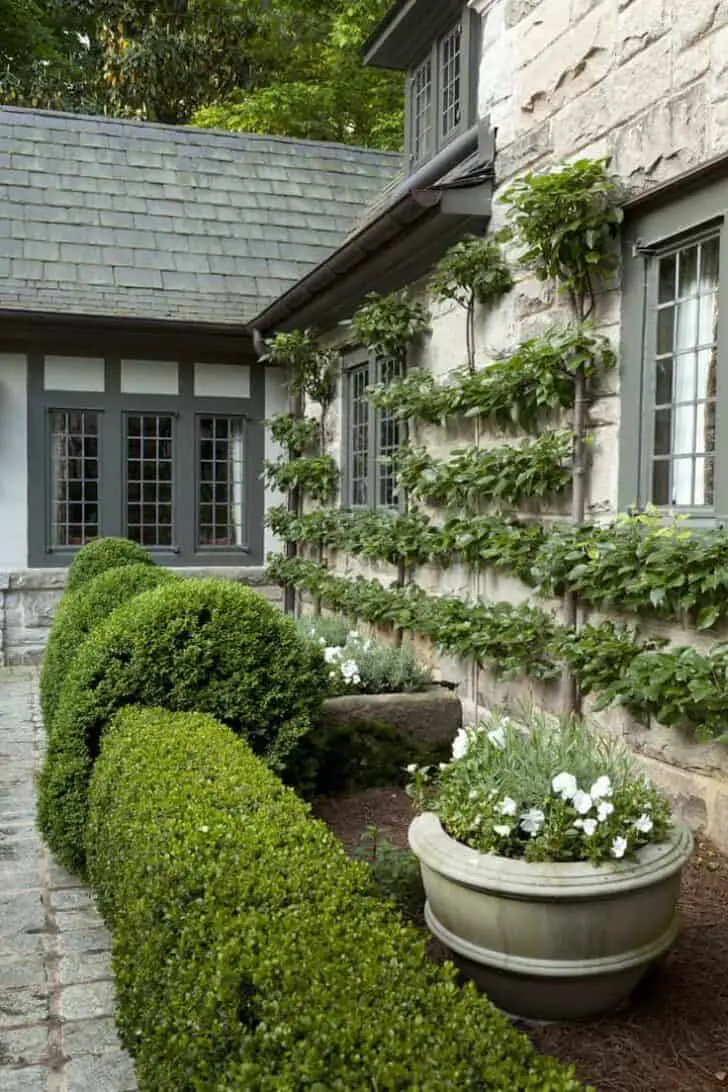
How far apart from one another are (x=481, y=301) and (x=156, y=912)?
4249 millimetres

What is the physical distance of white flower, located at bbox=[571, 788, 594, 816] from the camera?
2636mm

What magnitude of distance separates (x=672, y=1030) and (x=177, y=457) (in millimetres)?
8290

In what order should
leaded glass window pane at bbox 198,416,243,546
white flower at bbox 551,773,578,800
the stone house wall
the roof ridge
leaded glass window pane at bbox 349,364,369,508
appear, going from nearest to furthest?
white flower at bbox 551,773,578,800, the stone house wall, leaded glass window pane at bbox 349,364,369,508, leaded glass window pane at bbox 198,416,243,546, the roof ridge

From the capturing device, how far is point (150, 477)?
33.3 feet

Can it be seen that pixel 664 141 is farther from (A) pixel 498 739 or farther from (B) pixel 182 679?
(B) pixel 182 679

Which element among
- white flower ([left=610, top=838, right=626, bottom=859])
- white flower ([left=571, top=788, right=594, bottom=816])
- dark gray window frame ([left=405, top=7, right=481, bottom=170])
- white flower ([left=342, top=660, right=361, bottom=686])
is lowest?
white flower ([left=342, top=660, right=361, bottom=686])

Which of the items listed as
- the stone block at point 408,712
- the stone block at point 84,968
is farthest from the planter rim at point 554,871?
the stone block at point 408,712

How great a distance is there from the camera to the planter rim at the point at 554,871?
2.51 metres

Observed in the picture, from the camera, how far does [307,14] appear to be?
18656mm

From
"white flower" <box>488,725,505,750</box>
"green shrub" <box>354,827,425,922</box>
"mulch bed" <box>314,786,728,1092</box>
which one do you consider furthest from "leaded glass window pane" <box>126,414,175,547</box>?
"mulch bed" <box>314,786,728,1092</box>

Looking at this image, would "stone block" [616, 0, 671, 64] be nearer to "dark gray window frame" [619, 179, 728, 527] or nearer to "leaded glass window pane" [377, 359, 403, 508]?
Answer: "dark gray window frame" [619, 179, 728, 527]

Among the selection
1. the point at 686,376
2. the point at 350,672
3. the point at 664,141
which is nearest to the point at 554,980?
the point at 686,376

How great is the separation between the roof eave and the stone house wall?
129 centimetres

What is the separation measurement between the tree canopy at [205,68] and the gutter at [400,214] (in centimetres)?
1069
